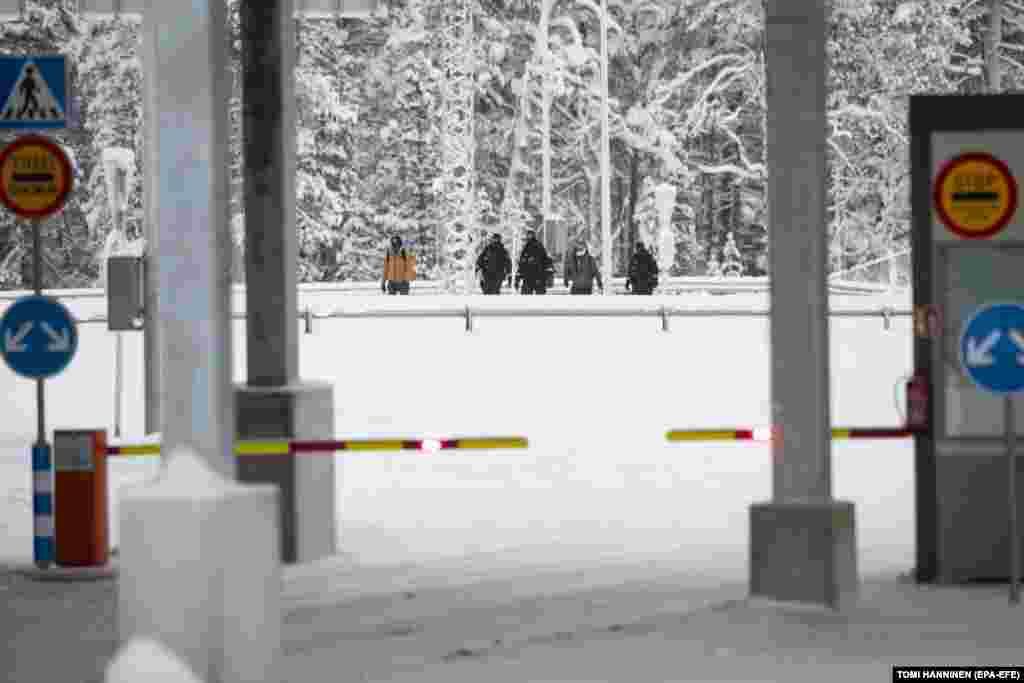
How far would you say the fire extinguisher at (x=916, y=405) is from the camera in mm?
11719

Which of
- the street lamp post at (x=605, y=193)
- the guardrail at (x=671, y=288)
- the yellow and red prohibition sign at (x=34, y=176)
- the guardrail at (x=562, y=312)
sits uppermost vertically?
the street lamp post at (x=605, y=193)

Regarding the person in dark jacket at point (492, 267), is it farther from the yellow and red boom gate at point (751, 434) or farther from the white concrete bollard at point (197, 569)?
the white concrete bollard at point (197, 569)

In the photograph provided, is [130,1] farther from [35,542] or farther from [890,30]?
[890,30]

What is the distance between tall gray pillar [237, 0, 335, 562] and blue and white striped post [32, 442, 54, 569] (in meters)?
1.12

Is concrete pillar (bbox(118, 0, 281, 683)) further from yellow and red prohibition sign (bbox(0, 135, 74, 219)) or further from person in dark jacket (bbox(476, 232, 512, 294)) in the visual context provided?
person in dark jacket (bbox(476, 232, 512, 294))

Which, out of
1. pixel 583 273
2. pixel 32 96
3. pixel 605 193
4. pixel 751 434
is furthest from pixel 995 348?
pixel 605 193

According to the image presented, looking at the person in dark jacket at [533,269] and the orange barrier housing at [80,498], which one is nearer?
the orange barrier housing at [80,498]

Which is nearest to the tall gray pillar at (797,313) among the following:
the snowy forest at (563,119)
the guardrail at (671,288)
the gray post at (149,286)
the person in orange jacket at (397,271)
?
the gray post at (149,286)

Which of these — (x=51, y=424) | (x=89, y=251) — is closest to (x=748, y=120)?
(x=89, y=251)

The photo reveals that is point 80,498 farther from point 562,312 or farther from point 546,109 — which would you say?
point 546,109

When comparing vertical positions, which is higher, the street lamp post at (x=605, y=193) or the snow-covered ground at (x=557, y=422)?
the street lamp post at (x=605, y=193)

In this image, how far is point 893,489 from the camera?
1825 centimetres

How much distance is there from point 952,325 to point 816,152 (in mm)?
1483

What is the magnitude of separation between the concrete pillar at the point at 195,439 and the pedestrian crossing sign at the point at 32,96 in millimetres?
5866
